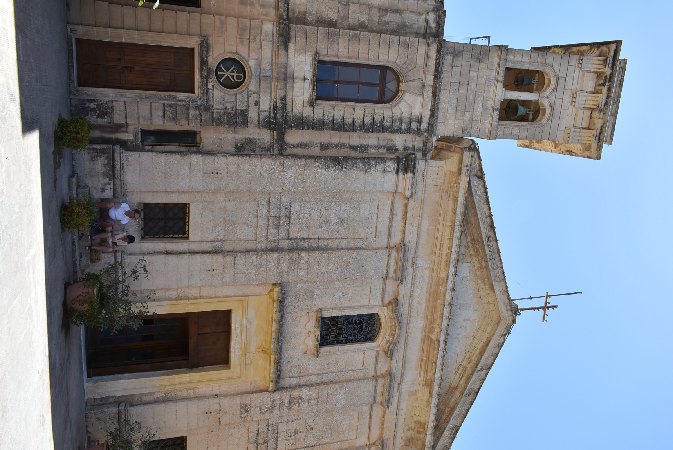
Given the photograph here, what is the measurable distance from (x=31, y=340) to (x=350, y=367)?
279 inches

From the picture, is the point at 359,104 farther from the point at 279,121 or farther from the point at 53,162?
the point at 53,162

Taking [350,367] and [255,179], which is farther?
[350,367]

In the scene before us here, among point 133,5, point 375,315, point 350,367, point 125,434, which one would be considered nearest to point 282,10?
point 133,5

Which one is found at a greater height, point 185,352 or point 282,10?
point 282,10

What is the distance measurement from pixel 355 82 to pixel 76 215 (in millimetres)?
5601

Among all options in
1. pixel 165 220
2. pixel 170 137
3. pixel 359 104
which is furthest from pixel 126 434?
pixel 359 104

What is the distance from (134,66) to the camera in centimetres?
938

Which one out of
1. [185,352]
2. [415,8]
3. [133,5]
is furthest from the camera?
[185,352]

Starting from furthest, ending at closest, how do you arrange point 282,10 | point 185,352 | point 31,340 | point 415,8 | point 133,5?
point 185,352 → point 415,8 → point 282,10 → point 133,5 → point 31,340

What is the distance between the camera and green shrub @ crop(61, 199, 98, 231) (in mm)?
8078

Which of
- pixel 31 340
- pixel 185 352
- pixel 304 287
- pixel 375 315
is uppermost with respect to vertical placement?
pixel 31 340

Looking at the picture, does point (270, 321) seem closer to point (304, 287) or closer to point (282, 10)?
point (304, 287)

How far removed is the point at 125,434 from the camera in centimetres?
1001

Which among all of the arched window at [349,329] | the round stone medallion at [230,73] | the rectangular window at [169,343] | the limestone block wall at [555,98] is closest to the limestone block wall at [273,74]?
the round stone medallion at [230,73]
